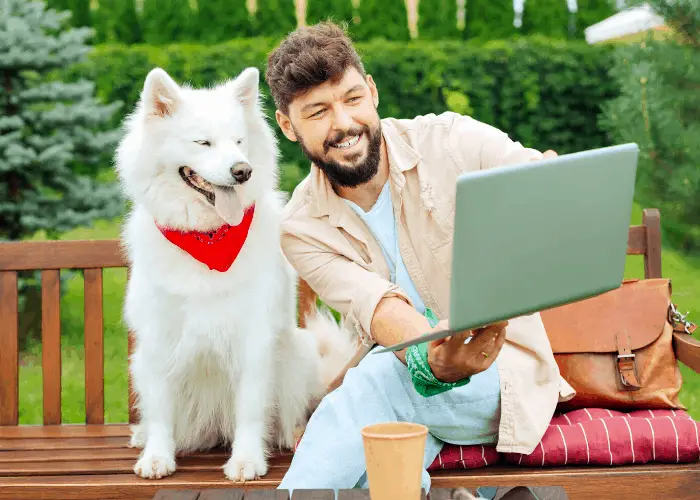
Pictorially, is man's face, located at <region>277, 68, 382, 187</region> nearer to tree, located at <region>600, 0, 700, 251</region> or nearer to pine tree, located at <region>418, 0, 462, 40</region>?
tree, located at <region>600, 0, 700, 251</region>

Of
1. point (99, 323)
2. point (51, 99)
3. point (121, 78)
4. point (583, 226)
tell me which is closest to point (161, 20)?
point (121, 78)

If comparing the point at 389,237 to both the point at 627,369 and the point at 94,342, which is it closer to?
the point at 627,369

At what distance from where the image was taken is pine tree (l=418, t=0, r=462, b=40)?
28.1ft

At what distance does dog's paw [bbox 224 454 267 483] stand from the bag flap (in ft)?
3.45

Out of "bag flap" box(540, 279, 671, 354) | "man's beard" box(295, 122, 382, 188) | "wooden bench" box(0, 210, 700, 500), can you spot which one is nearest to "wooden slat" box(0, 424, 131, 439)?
"wooden bench" box(0, 210, 700, 500)

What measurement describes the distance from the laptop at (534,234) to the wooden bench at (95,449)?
37.1 inches

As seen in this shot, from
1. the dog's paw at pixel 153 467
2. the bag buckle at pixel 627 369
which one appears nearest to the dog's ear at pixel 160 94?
the dog's paw at pixel 153 467

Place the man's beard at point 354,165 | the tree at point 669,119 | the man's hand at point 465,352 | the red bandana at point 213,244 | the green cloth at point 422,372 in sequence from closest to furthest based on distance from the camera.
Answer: the man's hand at point 465,352 < the green cloth at point 422,372 < the man's beard at point 354,165 < the red bandana at point 213,244 < the tree at point 669,119

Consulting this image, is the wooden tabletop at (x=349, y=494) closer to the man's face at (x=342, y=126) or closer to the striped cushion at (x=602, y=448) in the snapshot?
the striped cushion at (x=602, y=448)

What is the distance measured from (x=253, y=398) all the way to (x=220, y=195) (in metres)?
0.69

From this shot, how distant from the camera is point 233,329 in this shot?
2891 mm

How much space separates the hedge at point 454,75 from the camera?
7633 mm

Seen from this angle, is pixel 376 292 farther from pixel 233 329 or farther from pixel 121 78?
pixel 121 78

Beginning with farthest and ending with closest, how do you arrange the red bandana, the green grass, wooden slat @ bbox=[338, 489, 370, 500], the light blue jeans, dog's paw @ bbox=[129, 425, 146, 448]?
the green grass < dog's paw @ bbox=[129, 425, 146, 448] < the red bandana < the light blue jeans < wooden slat @ bbox=[338, 489, 370, 500]
